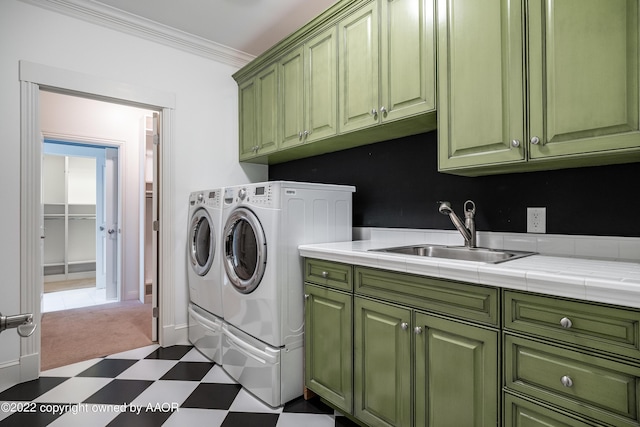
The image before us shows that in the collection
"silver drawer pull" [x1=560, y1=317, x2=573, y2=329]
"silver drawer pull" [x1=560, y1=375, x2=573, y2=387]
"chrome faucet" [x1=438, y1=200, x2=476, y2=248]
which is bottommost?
"silver drawer pull" [x1=560, y1=375, x2=573, y2=387]

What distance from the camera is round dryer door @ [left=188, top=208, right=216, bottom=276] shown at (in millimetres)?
2493

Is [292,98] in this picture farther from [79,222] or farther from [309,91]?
[79,222]

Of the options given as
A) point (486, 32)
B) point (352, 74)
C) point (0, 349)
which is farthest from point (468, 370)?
point (0, 349)

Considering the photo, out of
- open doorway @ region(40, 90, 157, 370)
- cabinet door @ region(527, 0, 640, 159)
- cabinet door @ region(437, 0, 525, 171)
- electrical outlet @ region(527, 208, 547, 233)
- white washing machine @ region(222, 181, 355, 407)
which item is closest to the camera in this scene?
cabinet door @ region(527, 0, 640, 159)

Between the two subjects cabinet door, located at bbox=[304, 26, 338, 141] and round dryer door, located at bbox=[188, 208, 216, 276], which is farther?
round dryer door, located at bbox=[188, 208, 216, 276]

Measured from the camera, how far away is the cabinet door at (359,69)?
6.23 feet

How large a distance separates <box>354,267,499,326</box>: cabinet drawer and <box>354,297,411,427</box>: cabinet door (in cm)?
6

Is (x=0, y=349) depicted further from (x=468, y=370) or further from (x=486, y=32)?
(x=486, y=32)

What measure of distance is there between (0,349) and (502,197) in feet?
10.2

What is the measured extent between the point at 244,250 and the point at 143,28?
6.48 feet

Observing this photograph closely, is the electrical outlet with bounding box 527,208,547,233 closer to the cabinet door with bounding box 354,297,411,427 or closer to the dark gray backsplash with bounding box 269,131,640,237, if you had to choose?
the dark gray backsplash with bounding box 269,131,640,237

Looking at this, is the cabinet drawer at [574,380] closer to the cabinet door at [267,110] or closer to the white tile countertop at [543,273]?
the white tile countertop at [543,273]

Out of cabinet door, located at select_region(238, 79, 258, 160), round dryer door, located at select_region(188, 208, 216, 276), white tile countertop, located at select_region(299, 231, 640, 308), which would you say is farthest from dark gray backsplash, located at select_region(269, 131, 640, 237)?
round dryer door, located at select_region(188, 208, 216, 276)

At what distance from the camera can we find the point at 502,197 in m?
1.75
